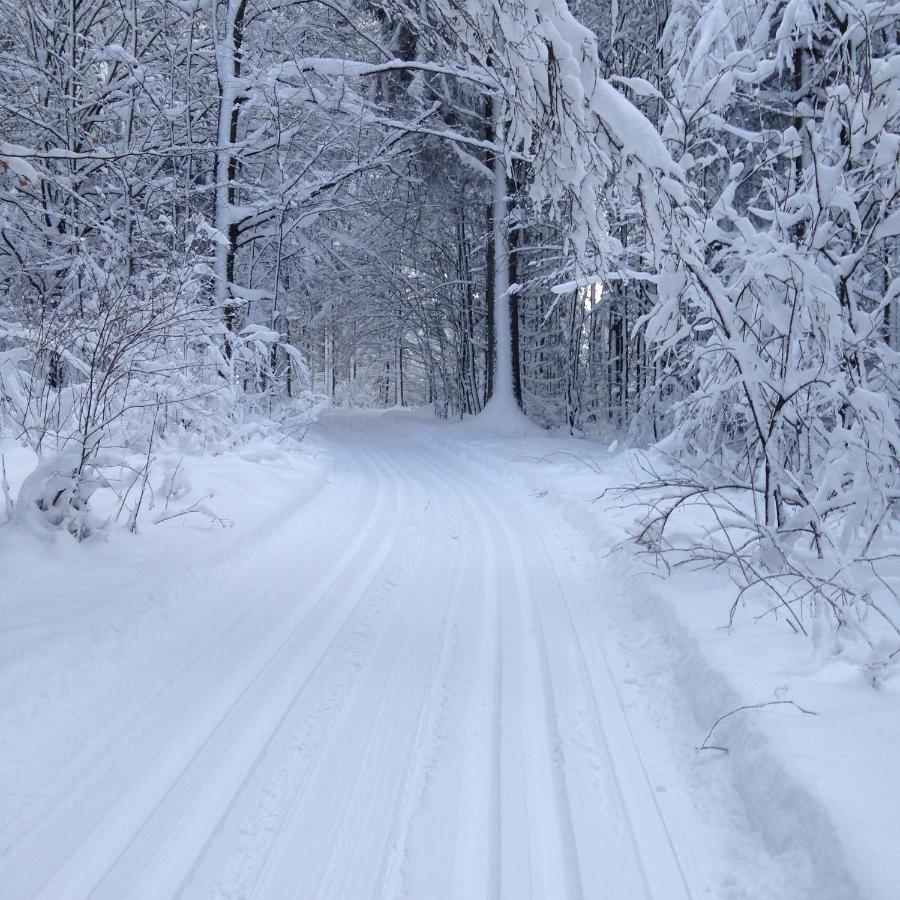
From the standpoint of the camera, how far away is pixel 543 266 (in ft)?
55.0

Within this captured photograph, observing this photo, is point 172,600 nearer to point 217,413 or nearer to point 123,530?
point 123,530

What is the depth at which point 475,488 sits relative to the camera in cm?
956

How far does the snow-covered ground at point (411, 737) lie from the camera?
2.03 m

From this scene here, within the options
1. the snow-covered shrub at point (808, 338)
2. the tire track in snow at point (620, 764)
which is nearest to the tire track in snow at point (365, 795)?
the tire track in snow at point (620, 764)

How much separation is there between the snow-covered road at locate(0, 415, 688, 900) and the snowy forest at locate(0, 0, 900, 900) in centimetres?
6

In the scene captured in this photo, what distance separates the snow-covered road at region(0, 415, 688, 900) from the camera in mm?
2025

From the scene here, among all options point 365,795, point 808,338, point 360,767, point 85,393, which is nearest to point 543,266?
point 808,338

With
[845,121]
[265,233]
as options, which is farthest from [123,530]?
[265,233]

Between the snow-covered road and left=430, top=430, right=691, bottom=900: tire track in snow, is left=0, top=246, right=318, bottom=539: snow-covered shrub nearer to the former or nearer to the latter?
the snow-covered road

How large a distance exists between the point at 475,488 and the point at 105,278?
18.6 ft

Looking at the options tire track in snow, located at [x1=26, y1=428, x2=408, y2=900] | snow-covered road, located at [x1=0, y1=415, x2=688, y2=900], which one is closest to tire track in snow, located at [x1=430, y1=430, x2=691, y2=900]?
snow-covered road, located at [x1=0, y1=415, x2=688, y2=900]

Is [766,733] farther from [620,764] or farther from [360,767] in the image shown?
[360,767]

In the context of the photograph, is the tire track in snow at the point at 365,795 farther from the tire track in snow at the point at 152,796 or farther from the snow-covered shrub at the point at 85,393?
the snow-covered shrub at the point at 85,393

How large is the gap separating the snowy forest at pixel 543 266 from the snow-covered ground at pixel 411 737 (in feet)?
0.20
